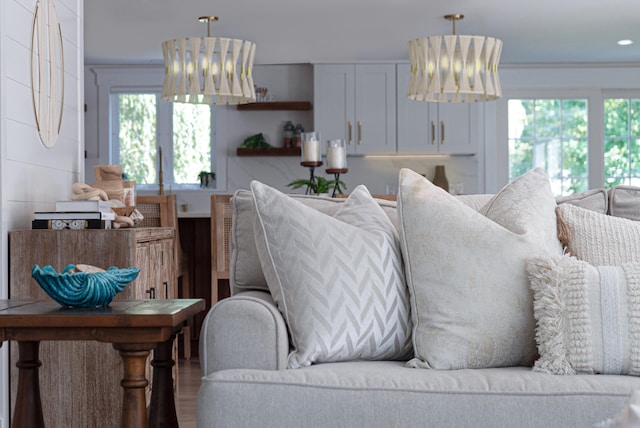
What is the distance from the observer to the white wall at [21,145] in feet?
9.21

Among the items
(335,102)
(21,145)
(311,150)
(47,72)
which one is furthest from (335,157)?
(335,102)

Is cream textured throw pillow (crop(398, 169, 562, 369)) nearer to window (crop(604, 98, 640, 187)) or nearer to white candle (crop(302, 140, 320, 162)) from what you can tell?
white candle (crop(302, 140, 320, 162))

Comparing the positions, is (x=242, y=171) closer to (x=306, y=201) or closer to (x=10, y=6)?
(x=10, y=6)

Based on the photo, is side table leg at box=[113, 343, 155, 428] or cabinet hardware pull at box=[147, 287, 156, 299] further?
cabinet hardware pull at box=[147, 287, 156, 299]

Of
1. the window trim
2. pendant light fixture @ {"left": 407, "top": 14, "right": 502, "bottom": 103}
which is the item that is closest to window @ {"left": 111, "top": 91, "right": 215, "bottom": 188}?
the window trim

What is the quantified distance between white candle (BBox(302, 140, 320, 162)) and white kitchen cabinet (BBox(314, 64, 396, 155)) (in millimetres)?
3315

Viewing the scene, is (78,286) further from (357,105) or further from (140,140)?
(140,140)

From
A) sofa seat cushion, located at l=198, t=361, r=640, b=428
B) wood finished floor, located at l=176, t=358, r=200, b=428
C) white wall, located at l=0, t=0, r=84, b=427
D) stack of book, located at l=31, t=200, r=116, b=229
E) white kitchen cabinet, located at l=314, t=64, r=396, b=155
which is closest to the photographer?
sofa seat cushion, located at l=198, t=361, r=640, b=428

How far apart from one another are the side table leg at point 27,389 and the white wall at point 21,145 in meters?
0.54

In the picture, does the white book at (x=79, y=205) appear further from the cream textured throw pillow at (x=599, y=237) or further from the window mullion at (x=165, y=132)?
the window mullion at (x=165, y=132)

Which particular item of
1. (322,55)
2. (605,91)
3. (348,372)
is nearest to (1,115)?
(348,372)

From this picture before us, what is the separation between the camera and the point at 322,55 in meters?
7.38

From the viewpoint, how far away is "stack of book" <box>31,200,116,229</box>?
9.75 ft

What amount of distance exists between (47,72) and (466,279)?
2.09 metres
